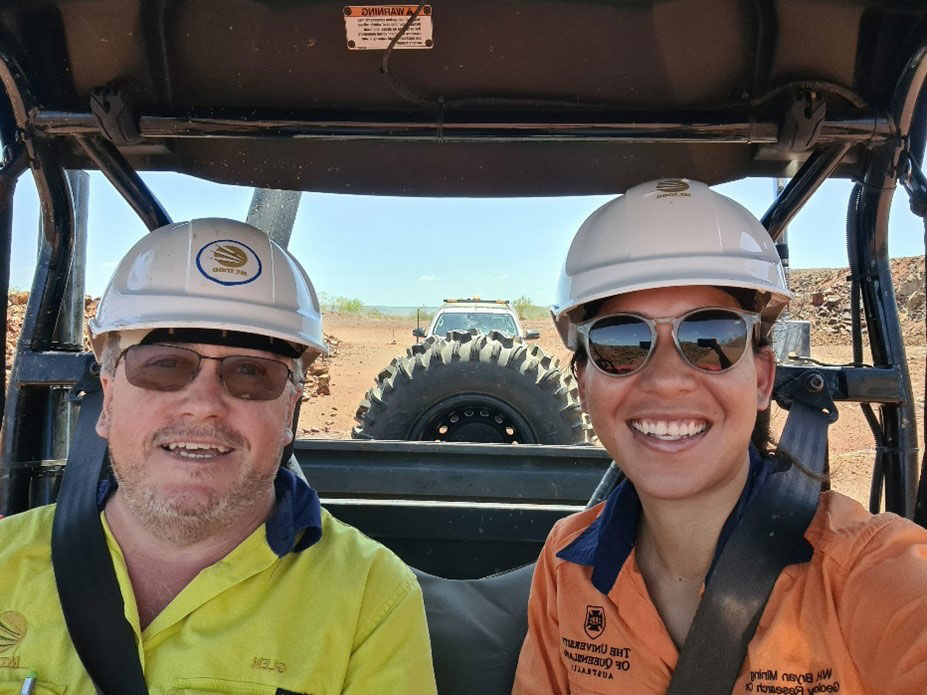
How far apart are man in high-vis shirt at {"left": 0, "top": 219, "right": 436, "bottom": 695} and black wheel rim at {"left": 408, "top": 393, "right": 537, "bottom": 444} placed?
8.06 feet

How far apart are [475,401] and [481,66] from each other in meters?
2.61

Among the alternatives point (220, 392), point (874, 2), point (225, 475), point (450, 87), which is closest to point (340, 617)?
point (225, 475)

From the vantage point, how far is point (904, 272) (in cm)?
3584

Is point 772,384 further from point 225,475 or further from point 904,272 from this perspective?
point 904,272

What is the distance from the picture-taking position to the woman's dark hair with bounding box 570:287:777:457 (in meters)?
1.72

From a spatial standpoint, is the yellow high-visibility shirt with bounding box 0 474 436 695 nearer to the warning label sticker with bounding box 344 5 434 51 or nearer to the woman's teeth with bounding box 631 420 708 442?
the woman's teeth with bounding box 631 420 708 442

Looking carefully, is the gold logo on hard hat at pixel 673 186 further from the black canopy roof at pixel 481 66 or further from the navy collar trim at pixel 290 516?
the navy collar trim at pixel 290 516

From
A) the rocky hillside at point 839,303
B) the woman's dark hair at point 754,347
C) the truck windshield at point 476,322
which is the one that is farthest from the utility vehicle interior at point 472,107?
the rocky hillside at point 839,303

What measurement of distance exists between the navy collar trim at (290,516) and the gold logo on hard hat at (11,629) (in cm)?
29

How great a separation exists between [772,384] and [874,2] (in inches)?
34.6

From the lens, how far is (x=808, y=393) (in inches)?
75.9

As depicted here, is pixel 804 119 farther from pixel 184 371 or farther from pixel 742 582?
pixel 184 371

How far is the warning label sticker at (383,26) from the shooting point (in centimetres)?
181

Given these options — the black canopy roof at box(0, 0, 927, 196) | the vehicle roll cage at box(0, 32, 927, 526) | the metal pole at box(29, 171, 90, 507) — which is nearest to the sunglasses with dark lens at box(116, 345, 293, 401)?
the vehicle roll cage at box(0, 32, 927, 526)
